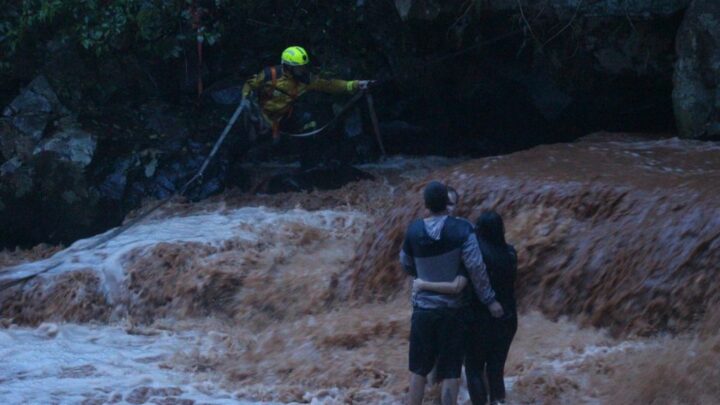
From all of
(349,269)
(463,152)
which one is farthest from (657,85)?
(349,269)

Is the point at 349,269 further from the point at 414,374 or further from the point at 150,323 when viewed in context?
the point at 414,374

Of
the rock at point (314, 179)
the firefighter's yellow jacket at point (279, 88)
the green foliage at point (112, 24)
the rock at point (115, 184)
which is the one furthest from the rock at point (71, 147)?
the firefighter's yellow jacket at point (279, 88)

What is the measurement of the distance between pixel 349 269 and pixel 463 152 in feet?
17.1

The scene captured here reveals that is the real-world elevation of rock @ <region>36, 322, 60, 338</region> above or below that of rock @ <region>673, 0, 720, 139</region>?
below

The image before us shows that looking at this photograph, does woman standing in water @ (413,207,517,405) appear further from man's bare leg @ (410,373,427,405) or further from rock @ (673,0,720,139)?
rock @ (673,0,720,139)

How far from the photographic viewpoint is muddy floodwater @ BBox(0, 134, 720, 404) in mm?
6016

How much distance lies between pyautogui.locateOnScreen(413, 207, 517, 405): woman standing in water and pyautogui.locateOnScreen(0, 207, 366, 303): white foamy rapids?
197 inches

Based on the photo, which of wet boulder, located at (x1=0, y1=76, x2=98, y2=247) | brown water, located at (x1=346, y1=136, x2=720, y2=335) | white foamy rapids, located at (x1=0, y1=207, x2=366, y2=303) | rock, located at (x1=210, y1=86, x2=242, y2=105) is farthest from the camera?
rock, located at (x1=210, y1=86, x2=242, y2=105)

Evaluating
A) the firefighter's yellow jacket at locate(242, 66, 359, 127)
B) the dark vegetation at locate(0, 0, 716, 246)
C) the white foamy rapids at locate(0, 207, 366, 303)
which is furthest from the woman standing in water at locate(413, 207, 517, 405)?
the dark vegetation at locate(0, 0, 716, 246)

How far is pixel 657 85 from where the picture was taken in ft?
35.1

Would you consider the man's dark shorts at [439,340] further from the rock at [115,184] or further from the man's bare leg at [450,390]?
the rock at [115,184]

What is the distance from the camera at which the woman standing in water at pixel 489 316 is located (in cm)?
502

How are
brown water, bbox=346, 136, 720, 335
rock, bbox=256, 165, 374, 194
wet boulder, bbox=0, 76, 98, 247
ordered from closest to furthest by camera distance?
brown water, bbox=346, 136, 720, 335
rock, bbox=256, 165, 374, 194
wet boulder, bbox=0, 76, 98, 247

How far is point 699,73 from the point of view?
9.52 metres
